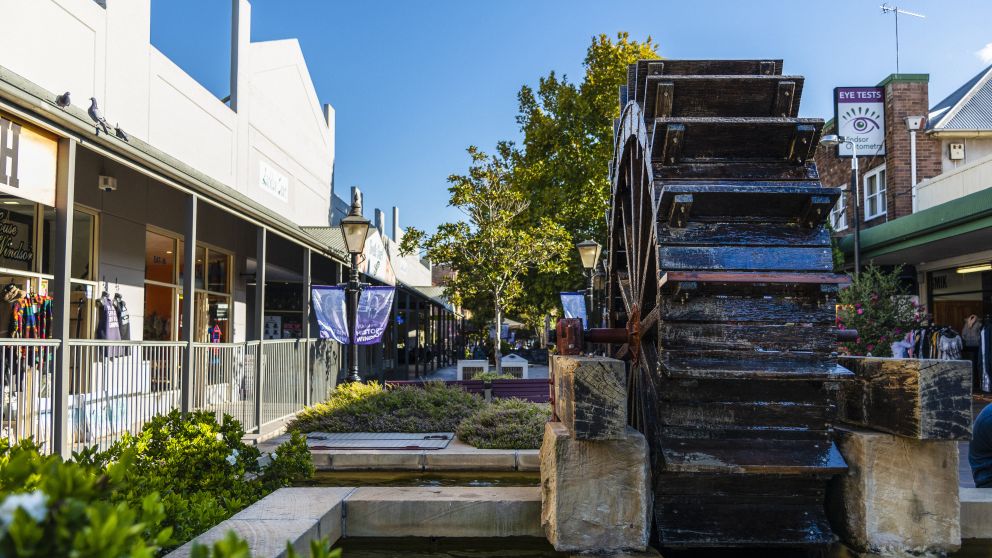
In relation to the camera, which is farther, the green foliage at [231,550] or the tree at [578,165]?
the tree at [578,165]

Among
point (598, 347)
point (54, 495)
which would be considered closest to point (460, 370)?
point (598, 347)

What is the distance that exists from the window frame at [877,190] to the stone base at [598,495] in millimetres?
21000

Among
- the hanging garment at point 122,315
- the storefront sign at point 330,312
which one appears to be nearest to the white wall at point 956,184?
the storefront sign at point 330,312

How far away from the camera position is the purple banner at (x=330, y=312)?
1277cm

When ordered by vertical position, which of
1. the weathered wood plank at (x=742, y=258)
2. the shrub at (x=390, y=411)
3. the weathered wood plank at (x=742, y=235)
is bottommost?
the shrub at (x=390, y=411)

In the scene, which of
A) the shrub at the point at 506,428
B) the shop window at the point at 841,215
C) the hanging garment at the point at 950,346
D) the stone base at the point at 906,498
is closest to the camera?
the stone base at the point at 906,498

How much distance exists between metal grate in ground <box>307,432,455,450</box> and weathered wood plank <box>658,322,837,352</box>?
407 centimetres

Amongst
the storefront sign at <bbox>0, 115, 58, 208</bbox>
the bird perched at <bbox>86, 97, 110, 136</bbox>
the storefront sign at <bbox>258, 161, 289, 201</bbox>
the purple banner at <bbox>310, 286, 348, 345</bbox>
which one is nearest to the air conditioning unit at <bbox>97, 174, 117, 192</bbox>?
the bird perched at <bbox>86, 97, 110, 136</bbox>

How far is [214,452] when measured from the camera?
451cm

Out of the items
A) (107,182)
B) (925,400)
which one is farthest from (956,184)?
Result: (107,182)

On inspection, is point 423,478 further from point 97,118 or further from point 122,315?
point 122,315

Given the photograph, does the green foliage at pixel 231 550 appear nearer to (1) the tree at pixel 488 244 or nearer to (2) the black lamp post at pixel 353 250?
(2) the black lamp post at pixel 353 250

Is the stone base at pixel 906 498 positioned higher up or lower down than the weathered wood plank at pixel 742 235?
lower down

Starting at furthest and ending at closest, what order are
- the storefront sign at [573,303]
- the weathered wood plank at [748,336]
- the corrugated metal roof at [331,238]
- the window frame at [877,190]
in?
the window frame at [877,190], the storefront sign at [573,303], the corrugated metal roof at [331,238], the weathered wood plank at [748,336]
